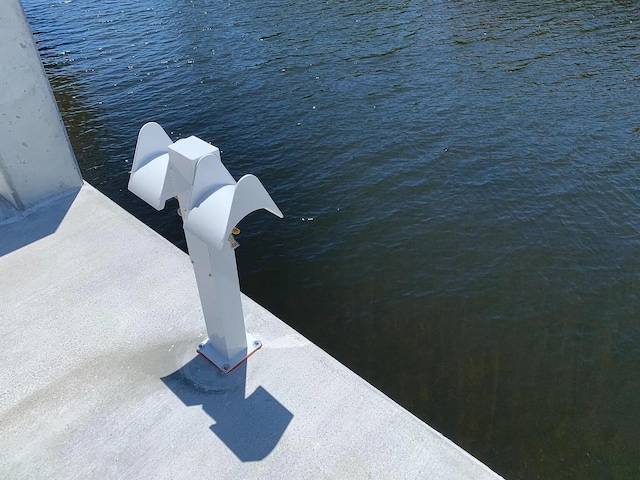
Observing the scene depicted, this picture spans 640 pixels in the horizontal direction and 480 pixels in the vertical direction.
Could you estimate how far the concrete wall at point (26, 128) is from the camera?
671cm

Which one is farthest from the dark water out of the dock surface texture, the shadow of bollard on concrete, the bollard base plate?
the shadow of bollard on concrete

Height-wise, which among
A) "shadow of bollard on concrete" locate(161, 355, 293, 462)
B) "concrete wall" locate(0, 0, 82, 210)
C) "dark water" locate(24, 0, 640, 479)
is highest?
"concrete wall" locate(0, 0, 82, 210)

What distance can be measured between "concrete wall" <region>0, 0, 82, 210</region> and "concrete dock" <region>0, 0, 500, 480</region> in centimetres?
3

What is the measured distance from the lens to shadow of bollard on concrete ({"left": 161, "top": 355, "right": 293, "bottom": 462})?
180 inches

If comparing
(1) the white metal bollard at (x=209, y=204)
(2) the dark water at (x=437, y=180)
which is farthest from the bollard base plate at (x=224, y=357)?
(2) the dark water at (x=437, y=180)

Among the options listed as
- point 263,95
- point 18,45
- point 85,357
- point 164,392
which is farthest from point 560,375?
point 263,95

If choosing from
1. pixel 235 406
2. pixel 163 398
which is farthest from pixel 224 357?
pixel 163 398

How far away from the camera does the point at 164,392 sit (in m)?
5.02

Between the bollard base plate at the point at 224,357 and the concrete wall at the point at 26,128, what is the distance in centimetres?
413

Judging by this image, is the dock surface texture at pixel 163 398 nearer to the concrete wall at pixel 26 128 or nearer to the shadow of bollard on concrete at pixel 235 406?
the shadow of bollard on concrete at pixel 235 406

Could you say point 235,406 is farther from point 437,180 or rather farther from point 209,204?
point 437,180

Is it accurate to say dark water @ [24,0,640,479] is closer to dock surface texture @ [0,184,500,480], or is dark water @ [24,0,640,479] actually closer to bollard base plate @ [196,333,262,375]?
dock surface texture @ [0,184,500,480]

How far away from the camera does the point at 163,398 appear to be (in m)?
4.96

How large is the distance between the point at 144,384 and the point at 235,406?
1.00m
